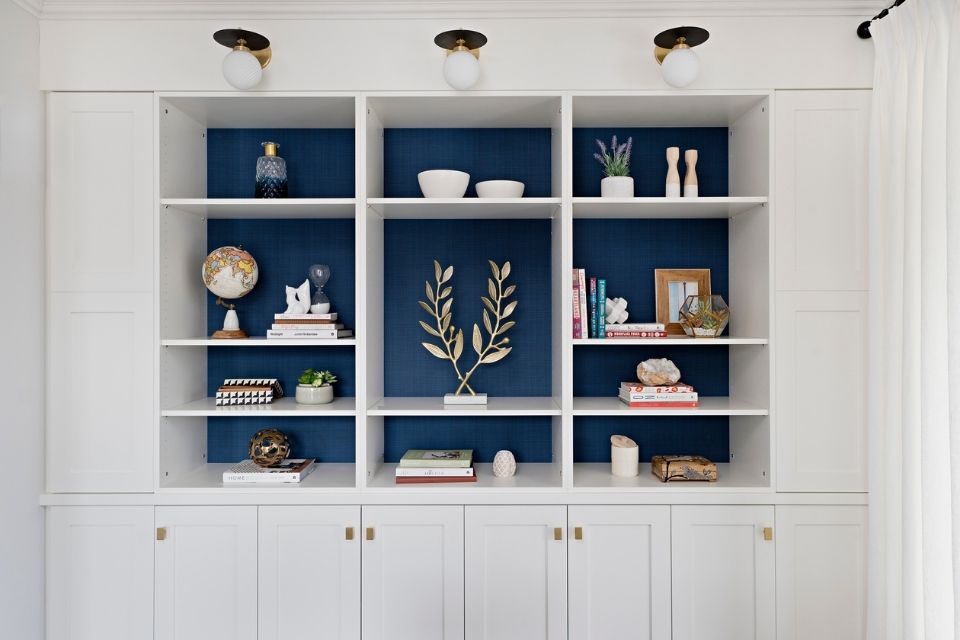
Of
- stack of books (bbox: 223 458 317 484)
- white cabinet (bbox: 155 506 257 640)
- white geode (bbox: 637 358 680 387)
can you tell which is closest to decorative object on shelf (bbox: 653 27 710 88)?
white geode (bbox: 637 358 680 387)

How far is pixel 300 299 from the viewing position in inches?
88.1

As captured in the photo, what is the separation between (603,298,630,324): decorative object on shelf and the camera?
2.24m

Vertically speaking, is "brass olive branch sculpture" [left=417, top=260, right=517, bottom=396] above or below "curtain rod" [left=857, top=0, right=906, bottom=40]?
below

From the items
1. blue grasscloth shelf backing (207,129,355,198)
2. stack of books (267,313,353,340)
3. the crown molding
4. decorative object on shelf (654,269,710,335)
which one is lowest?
stack of books (267,313,353,340)

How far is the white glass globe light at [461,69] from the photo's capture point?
6.17 ft

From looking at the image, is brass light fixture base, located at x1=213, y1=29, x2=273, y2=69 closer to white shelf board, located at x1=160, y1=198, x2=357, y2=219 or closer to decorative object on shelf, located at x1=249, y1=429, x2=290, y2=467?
white shelf board, located at x1=160, y1=198, x2=357, y2=219

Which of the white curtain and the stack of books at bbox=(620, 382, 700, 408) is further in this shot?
the stack of books at bbox=(620, 382, 700, 408)

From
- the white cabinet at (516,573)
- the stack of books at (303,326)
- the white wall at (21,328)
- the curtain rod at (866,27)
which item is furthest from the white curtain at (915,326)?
the white wall at (21,328)

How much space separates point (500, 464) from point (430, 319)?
2.16ft

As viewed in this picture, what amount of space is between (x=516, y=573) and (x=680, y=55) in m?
1.78

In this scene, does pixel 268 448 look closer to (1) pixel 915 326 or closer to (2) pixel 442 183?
(2) pixel 442 183

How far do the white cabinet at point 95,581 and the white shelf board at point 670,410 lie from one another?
158 centimetres

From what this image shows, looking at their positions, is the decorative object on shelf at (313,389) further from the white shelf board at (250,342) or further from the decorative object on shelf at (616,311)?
the decorative object on shelf at (616,311)

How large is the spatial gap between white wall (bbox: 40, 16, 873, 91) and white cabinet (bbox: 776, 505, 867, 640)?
1.48m
